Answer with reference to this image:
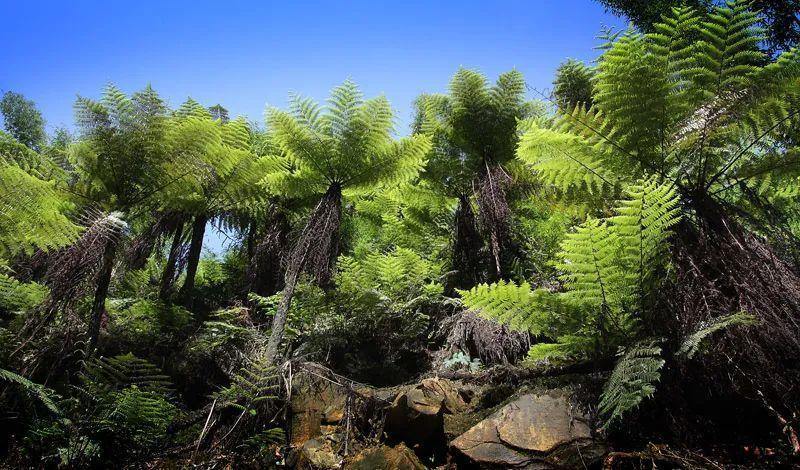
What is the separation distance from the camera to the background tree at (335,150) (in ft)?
13.6

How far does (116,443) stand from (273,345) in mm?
1217

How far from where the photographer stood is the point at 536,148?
314cm

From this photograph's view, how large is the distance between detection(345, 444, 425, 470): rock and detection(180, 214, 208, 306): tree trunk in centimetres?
475

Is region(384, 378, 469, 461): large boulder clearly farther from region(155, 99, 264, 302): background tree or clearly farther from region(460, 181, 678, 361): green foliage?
region(155, 99, 264, 302): background tree

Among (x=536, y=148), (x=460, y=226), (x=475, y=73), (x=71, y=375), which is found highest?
(x=475, y=73)

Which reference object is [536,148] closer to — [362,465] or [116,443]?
[362,465]

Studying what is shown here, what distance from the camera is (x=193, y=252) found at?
6305 mm

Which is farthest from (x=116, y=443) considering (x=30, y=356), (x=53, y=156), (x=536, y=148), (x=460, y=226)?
(x=460, y=226)

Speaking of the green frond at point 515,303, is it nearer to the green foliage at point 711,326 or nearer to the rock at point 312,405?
the green foliage at point 711,326

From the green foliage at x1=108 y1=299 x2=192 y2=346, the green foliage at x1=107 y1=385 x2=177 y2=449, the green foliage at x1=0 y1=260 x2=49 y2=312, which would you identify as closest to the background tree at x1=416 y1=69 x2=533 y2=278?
the green foliage at x1=107 y1=385 x2=177 y2=449

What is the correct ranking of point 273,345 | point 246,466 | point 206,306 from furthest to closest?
point 206,306 < point 273,345 < point 246,466

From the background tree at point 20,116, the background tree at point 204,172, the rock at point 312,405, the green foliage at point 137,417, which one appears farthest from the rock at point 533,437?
the background tree at point 20,116

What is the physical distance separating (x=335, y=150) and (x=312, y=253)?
1.17 meters

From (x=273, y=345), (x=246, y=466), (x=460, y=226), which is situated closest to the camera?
(x=246, y=466)
